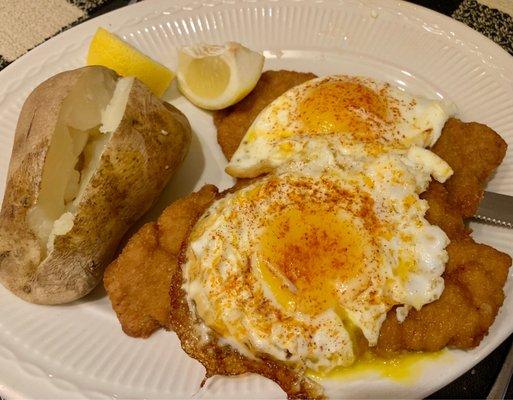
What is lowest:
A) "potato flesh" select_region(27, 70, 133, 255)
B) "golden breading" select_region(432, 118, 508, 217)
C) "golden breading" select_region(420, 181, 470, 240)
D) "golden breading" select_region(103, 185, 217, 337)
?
"golden breading" select_region(103, 185, 217, 337)

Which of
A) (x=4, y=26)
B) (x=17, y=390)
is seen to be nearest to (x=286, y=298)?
(x=17, y=390)

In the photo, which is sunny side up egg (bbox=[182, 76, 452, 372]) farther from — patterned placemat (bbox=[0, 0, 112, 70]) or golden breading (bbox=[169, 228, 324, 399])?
patterned placemat (bbox=[0, 0, 112, 70])

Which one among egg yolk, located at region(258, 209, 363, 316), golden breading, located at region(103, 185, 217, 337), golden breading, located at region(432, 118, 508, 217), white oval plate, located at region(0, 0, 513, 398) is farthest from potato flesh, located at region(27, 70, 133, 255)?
golden breading, located at region(432, 118, 508, 217)

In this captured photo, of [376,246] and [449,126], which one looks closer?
[376,246]

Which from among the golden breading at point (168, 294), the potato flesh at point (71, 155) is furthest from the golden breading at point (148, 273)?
the potato flesh at point (71, 155)

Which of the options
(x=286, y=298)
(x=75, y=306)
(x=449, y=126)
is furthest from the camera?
(x=449, y=126)

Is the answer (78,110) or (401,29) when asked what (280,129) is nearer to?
(78,110)

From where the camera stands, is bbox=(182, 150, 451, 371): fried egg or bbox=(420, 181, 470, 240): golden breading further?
bbox=(420, 181, 470, 240): golden breading
